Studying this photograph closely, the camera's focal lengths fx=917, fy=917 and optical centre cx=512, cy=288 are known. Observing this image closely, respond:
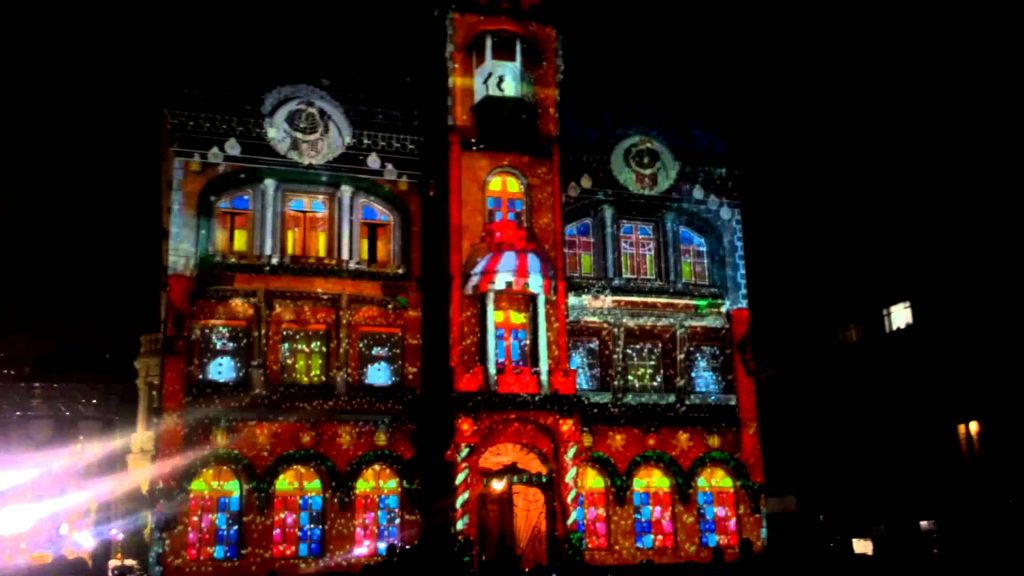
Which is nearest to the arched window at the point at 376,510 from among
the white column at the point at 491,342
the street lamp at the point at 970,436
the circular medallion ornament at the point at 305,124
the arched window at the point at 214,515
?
the arched window at the point at 214,515

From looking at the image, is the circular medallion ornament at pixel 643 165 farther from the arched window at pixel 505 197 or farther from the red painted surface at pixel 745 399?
A: the red painted surface at pixel 745 399

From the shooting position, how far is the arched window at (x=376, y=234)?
31375 mm

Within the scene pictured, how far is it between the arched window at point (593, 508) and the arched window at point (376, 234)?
9.89m

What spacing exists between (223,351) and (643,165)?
16.3 meters

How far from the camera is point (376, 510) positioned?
2927cm

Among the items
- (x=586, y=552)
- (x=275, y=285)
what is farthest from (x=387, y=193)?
(x=586, y=552)

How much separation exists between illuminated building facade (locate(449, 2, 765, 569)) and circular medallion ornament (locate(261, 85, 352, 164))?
3.97 m

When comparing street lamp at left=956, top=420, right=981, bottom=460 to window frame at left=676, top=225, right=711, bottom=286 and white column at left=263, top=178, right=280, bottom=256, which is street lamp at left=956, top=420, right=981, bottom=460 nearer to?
window frame at left=676, top=225, right=711, bottom=286

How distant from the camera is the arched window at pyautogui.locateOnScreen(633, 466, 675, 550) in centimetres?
3097

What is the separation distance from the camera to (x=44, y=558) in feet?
93.9

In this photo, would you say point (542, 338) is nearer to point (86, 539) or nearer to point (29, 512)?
point (86, 539)

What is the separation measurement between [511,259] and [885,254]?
73.3ft

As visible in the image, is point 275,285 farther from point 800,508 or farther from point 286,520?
point 800,508

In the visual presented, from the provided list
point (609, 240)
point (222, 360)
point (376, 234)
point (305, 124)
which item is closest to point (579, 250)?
point (609, 240)
